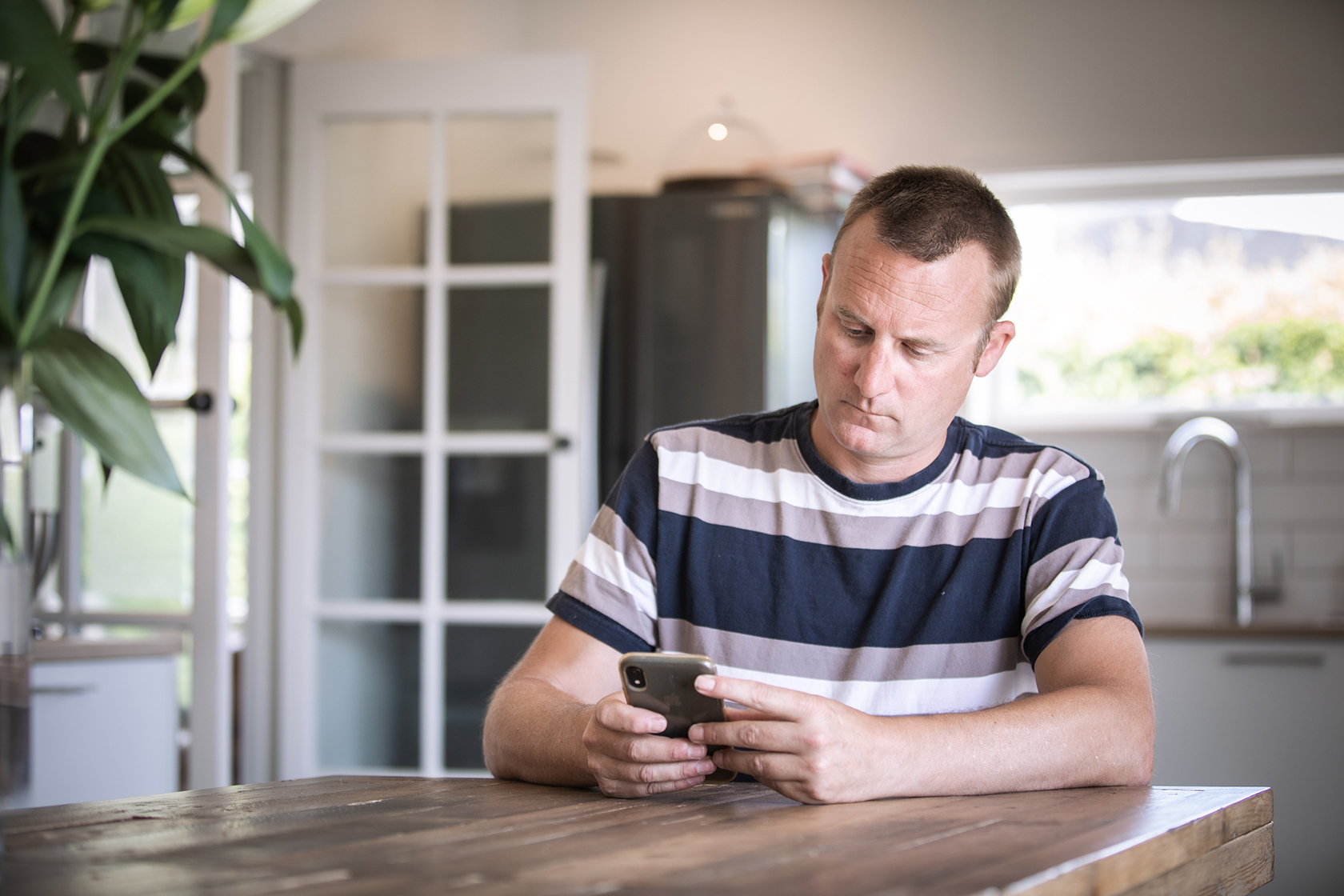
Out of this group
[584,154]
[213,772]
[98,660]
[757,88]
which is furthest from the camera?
[757,88]

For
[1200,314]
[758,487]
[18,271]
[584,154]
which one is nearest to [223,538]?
[584,154]

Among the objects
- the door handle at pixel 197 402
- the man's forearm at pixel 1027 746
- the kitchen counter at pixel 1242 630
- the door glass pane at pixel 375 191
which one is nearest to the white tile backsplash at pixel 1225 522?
the kitchen counter at pixel 1242 630

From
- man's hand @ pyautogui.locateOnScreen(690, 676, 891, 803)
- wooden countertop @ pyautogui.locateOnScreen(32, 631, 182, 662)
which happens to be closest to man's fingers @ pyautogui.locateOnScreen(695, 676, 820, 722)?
man's hand @ pyautogui.locateOnScreen(690, 676, 891, 803)

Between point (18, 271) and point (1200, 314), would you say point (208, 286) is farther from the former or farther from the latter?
point (1200, 314)

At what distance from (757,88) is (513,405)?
4.18ft

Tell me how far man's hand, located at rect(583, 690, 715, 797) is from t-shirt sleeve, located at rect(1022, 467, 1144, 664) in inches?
17.9

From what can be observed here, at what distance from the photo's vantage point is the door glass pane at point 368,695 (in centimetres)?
317

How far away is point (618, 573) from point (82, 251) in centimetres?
74

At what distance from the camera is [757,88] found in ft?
11.9

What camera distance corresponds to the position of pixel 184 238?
0.76 meters

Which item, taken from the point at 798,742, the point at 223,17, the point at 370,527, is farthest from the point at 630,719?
the point at 370,527

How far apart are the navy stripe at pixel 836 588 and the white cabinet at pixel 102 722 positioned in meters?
1.43

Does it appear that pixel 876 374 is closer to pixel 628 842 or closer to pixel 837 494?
pixel 837 494

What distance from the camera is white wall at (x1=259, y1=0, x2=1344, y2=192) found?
10.7ft
